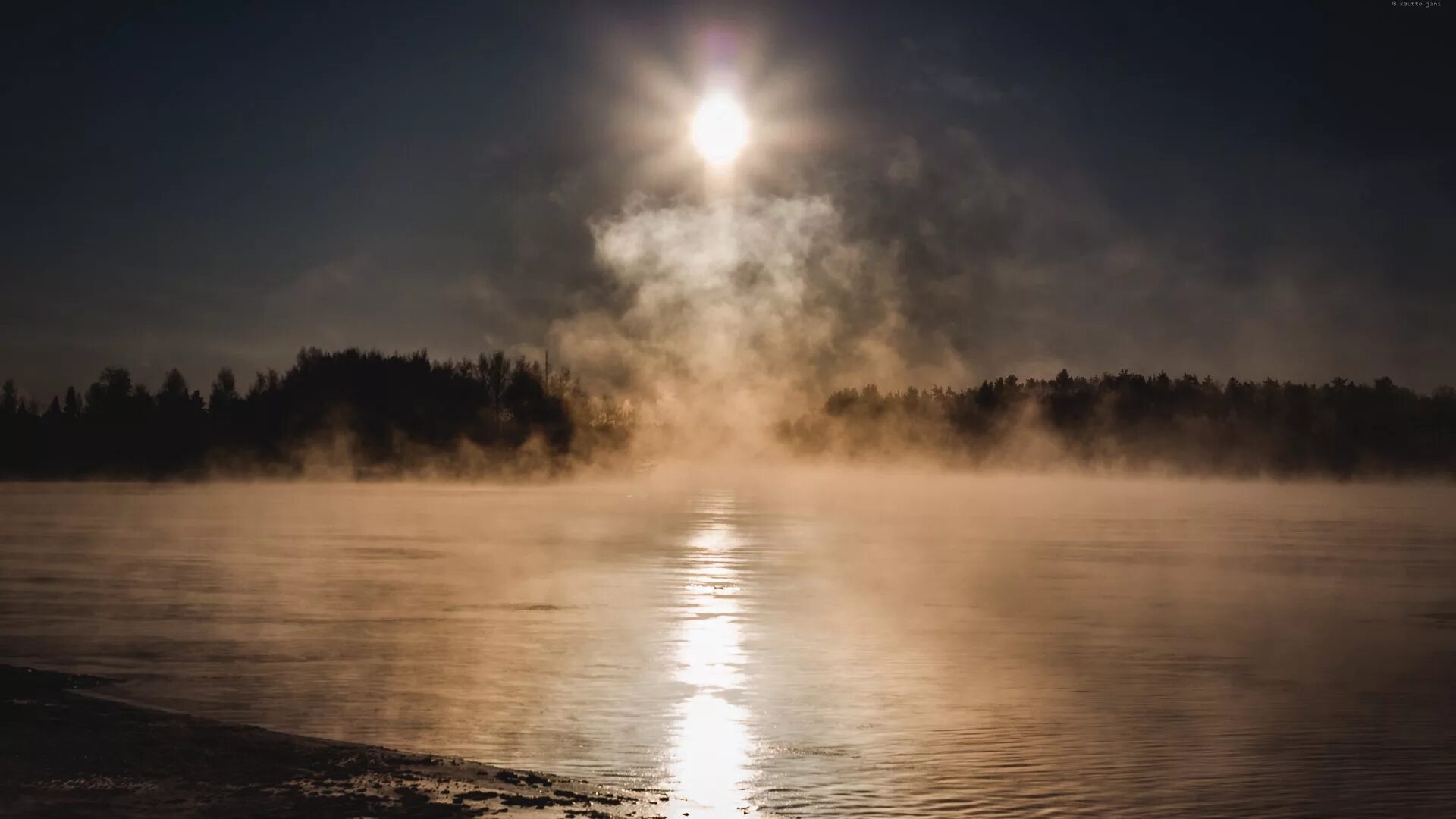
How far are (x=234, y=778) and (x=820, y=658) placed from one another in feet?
50.2

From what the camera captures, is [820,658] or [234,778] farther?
[820,658]

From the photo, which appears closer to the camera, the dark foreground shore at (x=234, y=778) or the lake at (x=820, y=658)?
the dark foreground shore at (x=234, y=778)

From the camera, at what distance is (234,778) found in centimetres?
1639

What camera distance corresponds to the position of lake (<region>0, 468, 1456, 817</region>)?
18453 mm

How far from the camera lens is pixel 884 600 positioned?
42344 mm

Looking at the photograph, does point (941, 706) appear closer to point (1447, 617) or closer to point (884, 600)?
point (884, 600)

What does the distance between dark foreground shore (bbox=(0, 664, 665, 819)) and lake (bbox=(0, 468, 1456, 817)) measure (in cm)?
130

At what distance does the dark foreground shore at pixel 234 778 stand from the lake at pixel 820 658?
51.0 inches

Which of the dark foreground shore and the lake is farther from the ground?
the dark foreground shore

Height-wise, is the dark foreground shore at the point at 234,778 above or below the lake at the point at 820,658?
above

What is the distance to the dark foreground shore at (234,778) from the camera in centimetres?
1513

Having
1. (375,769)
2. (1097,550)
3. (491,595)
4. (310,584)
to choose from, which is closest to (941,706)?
(375,769)

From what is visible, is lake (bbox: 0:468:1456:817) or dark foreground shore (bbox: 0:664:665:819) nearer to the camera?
dark foreground shore (bbox: 0:664:665:819)

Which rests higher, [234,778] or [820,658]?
[234,778]
